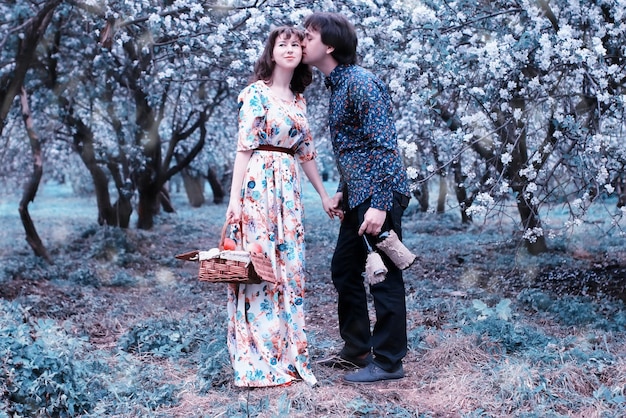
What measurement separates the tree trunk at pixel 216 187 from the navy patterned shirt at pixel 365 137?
21383 millimetres

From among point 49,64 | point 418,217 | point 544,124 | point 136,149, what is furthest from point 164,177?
point 544,124

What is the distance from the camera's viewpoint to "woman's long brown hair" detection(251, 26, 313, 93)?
4.05 meters

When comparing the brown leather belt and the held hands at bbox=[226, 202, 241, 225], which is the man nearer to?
the brown leather belt

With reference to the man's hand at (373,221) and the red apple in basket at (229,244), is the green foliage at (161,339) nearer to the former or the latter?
the red apple in basket at (229,244)

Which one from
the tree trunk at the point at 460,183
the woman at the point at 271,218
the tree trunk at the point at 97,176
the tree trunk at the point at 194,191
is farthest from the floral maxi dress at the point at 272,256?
the tree trunk at the point at 194,191

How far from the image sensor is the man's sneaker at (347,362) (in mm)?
4520

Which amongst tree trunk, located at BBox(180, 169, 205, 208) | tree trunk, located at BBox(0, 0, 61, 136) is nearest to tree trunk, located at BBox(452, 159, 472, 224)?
tree trunk, located at BBox(0, 0, 61, 136)

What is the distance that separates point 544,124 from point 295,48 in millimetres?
4289

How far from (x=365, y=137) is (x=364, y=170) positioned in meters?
0.19

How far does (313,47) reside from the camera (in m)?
4.05

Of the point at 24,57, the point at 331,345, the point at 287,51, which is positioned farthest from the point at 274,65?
the point at 24,57

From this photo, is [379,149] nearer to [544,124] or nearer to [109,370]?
[109,370]

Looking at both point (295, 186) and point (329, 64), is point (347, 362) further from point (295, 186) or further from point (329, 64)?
point (329, 64)

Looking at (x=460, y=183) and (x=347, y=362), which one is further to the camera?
(x=460, y=183)
